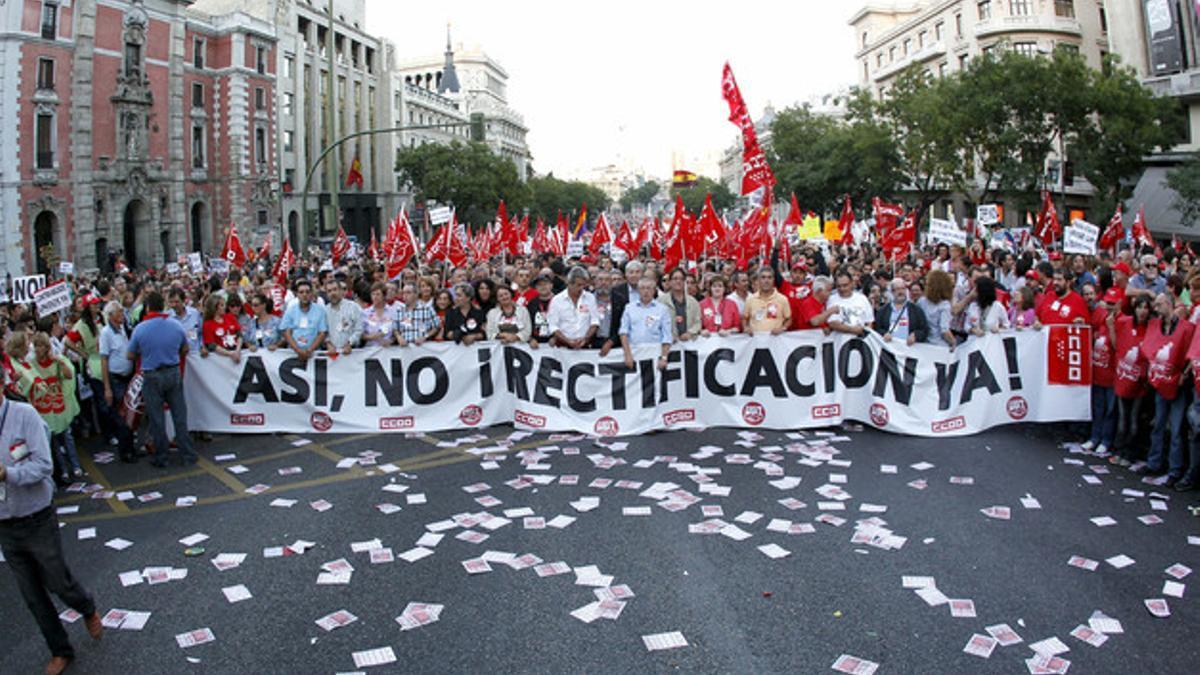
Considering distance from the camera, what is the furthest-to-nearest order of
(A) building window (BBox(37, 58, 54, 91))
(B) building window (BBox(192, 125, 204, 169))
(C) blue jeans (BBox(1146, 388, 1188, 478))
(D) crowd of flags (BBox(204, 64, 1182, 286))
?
(B) building window (BBox(192, 125, 204, 169)), (A) building window (BBox(37, 58, 54, 91)), (D) crowd of flags (BBox(204, 64, 1182, 286)), (C) blue jeans (BBox(1146, 388, 1188, 478))

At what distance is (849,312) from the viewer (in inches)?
397

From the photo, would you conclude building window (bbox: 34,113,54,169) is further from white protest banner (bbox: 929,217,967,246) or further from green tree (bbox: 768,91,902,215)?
white protest banner (bbox: 929,217,967,246)

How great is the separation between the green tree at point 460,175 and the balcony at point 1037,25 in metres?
34.6

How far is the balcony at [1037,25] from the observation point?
5116cm

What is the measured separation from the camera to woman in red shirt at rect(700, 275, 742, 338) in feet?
34.4

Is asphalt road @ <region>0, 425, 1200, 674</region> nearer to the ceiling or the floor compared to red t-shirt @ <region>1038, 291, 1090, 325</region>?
nearer to the floor

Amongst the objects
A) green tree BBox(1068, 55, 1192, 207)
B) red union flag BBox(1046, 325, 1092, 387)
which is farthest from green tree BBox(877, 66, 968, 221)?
red union flag BBox(1046, 325, 1092, 387)

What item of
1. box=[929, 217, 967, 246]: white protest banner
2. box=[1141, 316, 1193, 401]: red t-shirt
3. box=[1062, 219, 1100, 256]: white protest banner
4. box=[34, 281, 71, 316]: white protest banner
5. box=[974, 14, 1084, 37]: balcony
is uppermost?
box=[974, 14, 1084, 37]: balcony

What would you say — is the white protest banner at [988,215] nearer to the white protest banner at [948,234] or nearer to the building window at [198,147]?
the white protest banner at [948,234]

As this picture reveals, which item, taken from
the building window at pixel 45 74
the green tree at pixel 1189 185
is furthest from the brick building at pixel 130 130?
the green tree at pixel 1189 185

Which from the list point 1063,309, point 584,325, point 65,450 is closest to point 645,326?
point 584,325

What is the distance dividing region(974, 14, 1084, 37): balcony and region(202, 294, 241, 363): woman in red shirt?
53543 mm

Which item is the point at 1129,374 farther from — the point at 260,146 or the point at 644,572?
the point at 260,146

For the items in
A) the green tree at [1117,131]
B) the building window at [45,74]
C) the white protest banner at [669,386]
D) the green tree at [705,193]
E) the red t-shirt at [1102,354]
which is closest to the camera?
the red t-shirt at [1102,354]
